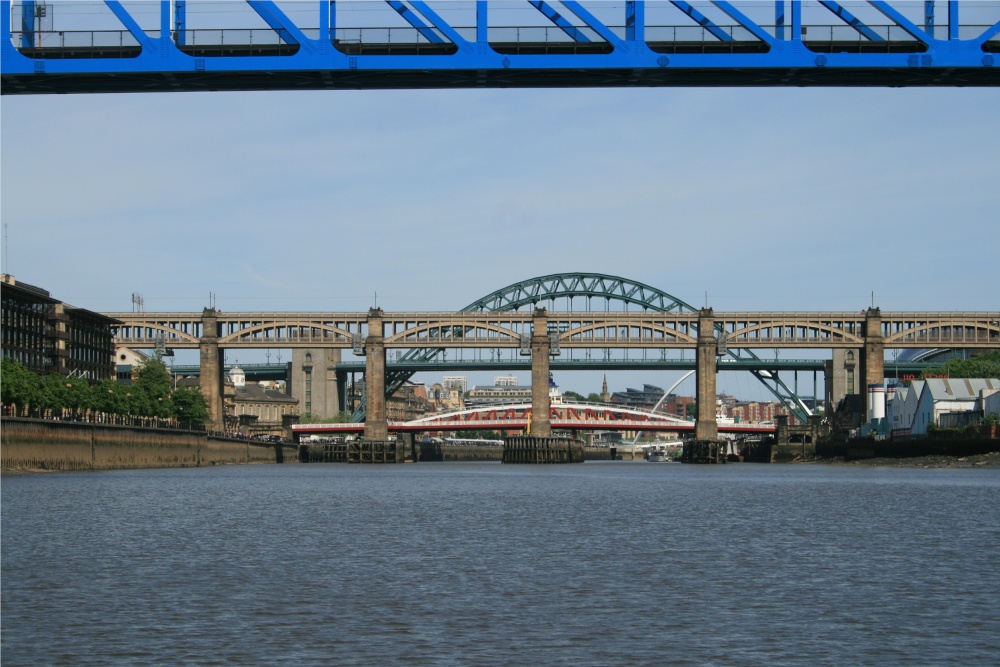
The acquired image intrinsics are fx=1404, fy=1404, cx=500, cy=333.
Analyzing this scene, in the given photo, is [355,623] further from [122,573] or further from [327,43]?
[327,43]

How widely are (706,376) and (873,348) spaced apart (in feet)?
66.7

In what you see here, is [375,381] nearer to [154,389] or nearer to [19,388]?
[154,389]

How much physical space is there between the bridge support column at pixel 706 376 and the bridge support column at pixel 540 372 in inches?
731

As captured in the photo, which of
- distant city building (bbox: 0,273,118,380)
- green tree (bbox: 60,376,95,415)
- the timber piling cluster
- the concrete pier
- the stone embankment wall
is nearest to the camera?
the stone embankment wall

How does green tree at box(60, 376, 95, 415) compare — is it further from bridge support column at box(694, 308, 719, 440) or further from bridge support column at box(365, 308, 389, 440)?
bridge support column at box(694, 308, 719, 440)

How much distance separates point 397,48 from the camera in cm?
3538

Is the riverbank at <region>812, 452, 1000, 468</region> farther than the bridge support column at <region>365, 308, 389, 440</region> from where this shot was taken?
No

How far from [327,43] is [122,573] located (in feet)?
46.2

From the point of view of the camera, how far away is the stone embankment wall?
90.4 meters

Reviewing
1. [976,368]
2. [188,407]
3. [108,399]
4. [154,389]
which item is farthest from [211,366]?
[976,368]

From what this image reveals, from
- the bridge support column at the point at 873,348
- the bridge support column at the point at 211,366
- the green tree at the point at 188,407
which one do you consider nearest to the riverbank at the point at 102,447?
the green tree at the point at 188,407

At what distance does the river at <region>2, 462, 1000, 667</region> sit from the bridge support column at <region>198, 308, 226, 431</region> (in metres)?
110

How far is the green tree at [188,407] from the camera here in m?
152

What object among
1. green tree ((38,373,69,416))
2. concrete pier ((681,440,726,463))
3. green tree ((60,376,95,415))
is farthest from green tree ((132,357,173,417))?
concrete pier ((681,440,726,463))
